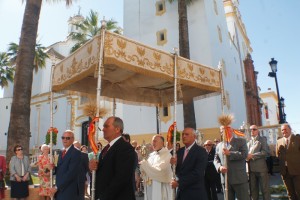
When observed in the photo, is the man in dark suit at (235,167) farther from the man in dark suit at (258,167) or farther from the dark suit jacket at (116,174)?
the dark suit jacket at (116,174)

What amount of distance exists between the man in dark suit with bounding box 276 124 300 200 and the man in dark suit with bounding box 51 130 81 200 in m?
5.20

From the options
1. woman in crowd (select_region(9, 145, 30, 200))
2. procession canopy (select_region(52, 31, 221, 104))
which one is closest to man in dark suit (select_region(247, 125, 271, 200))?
procession canopy (select_region(52, 31, 221, 104))

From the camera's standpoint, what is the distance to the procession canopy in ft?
17.5

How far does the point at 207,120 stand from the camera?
18.8 m

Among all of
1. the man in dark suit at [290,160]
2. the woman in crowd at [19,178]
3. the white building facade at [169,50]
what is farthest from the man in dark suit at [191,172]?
the white building facade at [169,50]

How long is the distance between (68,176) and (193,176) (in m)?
2.21

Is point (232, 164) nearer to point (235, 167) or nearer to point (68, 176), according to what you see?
point (235, 167)

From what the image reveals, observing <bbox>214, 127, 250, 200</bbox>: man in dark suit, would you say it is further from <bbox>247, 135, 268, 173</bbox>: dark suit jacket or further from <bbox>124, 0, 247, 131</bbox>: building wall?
<bbox>124, 0, 247, 131</bbox>: building wall

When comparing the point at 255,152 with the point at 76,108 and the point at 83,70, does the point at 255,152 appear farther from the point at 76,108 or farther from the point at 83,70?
the point at 76,108

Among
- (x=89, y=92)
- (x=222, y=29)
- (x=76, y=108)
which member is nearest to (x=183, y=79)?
(x=89, y=92)

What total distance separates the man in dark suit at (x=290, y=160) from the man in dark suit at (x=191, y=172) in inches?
132

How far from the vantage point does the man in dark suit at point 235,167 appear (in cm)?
622

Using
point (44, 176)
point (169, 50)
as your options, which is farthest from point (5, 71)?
point (44, 176)

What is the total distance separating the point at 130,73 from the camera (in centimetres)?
687
